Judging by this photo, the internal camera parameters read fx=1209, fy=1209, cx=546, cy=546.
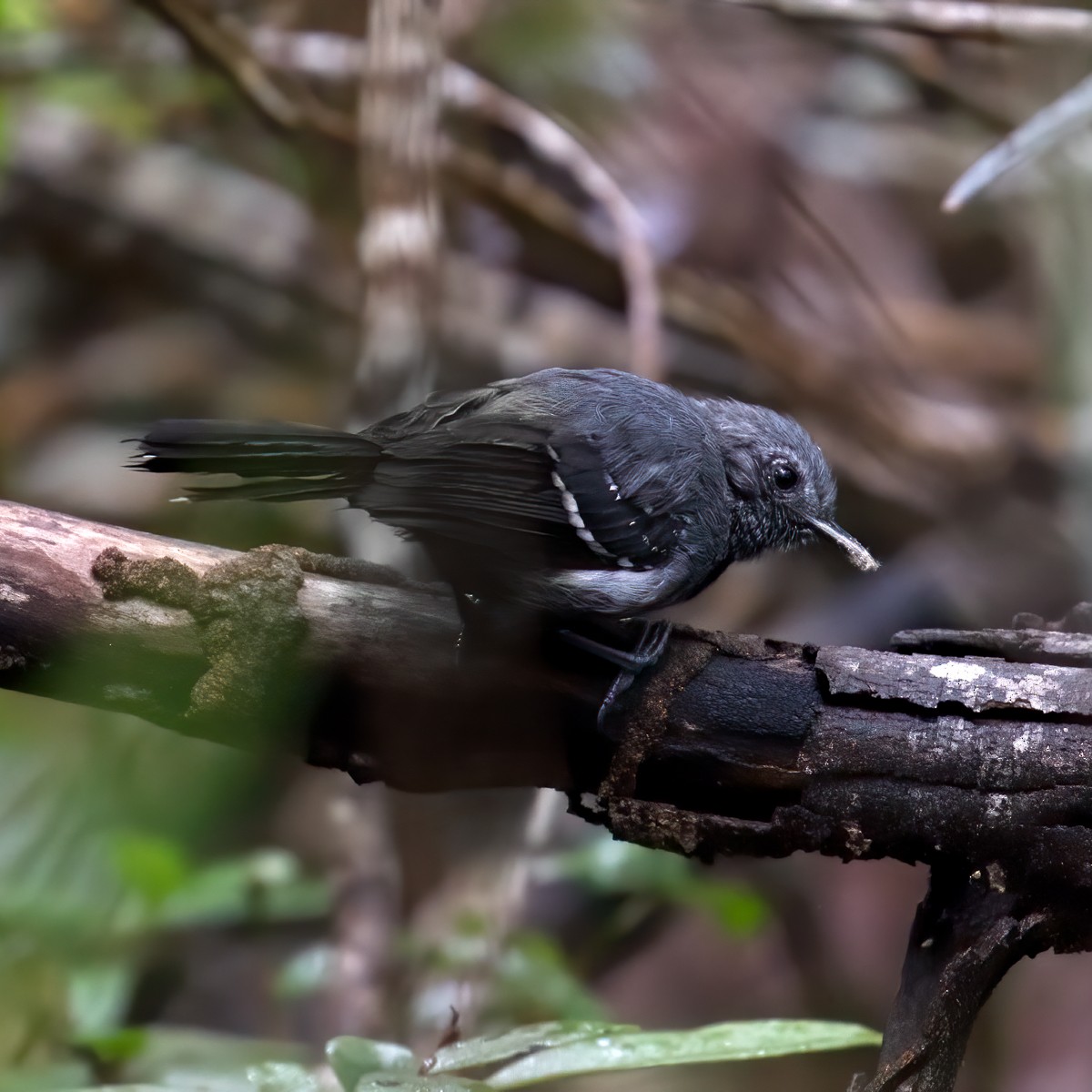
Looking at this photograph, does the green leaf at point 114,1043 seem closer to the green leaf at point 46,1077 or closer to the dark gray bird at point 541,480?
the green leaf at point 46,1077

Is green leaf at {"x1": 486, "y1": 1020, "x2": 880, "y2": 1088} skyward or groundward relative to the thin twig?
groundward

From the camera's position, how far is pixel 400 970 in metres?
3.60

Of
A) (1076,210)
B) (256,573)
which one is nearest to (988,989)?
(256,573)

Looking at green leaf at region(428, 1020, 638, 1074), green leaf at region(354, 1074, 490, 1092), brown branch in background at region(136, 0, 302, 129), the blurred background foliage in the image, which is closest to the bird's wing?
green leaf at region(428, 1020, 638, 1074)

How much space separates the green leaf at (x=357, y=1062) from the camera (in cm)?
145

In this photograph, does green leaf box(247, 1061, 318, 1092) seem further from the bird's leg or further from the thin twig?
the thin twig

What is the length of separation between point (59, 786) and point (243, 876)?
203cm

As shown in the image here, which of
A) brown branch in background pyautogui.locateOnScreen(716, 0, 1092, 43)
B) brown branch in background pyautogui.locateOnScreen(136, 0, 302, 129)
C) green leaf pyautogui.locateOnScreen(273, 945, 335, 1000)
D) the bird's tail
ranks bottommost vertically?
green leaf pyautogui.locateOnScreen(273, 945, 335, 1000)

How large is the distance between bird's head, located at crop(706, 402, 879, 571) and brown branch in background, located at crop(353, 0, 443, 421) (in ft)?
3.79

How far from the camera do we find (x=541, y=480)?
2.28 meters

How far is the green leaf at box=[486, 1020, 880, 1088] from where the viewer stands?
5.43 feet

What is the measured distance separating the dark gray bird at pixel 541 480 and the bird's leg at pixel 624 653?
8 cm

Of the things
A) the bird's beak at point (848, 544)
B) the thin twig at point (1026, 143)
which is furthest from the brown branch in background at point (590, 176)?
the bird's beak at point (848, 544)

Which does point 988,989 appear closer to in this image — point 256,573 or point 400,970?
point 256,573
